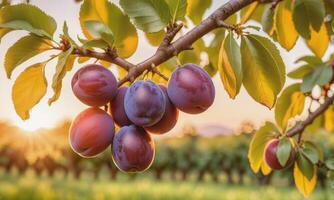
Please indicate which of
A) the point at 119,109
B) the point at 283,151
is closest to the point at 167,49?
the point at 119,109

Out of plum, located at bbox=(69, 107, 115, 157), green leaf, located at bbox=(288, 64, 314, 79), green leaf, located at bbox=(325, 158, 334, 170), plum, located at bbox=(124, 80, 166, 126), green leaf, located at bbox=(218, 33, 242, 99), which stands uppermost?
green leaf, located at bbox=(218, 33, 242, 99)

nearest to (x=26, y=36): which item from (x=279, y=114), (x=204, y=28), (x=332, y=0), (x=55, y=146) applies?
(x=204, y=28)

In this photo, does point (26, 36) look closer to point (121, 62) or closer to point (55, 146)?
point (121, 62)

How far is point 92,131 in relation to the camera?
2.25ft

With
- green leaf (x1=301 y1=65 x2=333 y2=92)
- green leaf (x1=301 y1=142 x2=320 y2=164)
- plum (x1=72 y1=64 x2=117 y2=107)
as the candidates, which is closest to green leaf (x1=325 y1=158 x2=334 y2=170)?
green leaf (x1=301 y1=142 x2=320 y2=164)

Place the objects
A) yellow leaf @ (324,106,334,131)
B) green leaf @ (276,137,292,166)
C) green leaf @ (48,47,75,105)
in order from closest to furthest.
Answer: green leaf @ (48,47,75,105) < green leaf @ (276,137,292,166) < yellow leaf @ (324,106,334,131)

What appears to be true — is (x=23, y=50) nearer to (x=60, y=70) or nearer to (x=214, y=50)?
(x=60, y=70)

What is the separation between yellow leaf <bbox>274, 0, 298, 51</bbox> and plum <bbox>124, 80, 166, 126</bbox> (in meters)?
0.40

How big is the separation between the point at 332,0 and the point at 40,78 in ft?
1.85

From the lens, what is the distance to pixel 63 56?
67 centimetres

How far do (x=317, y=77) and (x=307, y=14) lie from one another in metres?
0.49

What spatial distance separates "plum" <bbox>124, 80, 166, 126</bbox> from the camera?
2.14 ft

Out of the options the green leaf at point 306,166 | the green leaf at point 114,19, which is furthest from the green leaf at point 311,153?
the green leaf at point 114,19

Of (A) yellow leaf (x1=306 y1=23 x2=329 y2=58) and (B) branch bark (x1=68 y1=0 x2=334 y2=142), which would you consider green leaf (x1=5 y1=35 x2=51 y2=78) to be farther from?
(A) yellow leaf (x1=306 y1=23 x2=329 y2=58)
